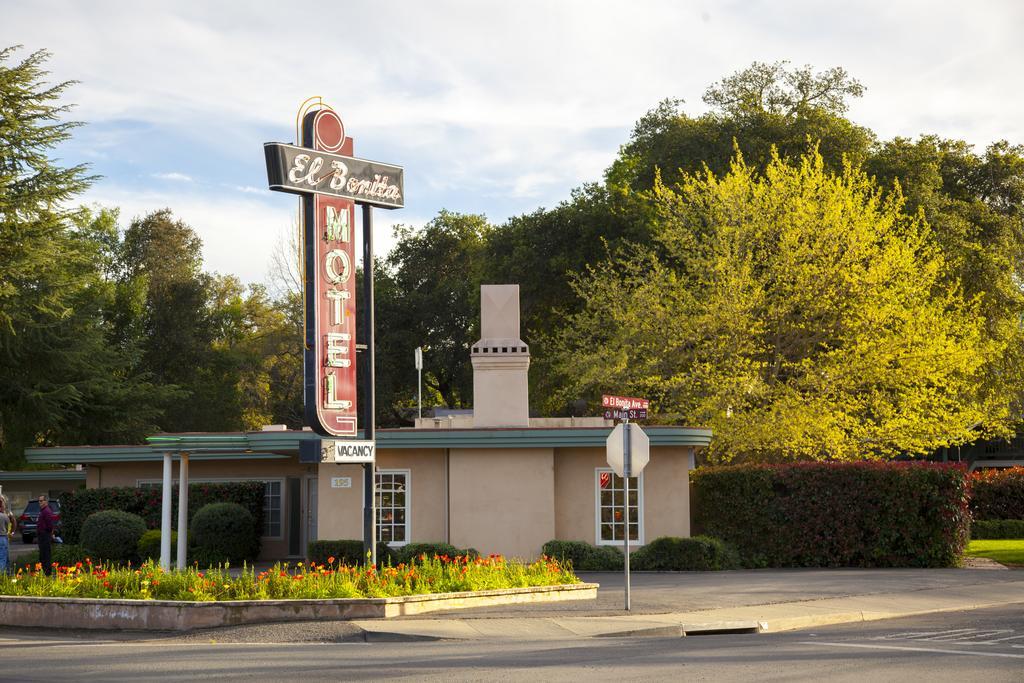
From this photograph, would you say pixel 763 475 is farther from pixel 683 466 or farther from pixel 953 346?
pixel 953 346

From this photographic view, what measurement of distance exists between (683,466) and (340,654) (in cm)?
1520

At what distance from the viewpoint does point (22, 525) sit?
42031 mm

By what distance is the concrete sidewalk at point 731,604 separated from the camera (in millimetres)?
15883

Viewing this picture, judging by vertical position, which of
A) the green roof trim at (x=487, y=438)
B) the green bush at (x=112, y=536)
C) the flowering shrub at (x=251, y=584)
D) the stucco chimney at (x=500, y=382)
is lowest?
the flowering shrub at (x=251, y=584)

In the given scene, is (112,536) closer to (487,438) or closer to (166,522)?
(166,522)

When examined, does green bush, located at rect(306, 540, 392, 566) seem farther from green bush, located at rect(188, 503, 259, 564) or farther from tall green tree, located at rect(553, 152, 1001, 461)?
tall green tree, located at rect(553, 152, 1001, 461)

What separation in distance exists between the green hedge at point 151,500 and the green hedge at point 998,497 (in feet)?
80.4

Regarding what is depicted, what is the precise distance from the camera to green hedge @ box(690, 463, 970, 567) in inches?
1028

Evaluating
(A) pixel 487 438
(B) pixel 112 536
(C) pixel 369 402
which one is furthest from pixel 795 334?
(B) pixel 112 536

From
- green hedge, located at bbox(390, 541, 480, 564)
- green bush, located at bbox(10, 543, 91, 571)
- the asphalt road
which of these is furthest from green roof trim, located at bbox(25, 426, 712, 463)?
the asphalt road

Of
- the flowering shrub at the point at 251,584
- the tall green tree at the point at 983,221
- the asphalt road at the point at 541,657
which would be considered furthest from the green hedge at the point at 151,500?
the tall green tree at the point at 983,221

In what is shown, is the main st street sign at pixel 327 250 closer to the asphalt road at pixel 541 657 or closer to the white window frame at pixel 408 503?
the asphalt road at pixel 541 657

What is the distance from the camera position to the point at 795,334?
3369 centimetres

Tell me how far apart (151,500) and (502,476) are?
8.99m
